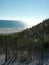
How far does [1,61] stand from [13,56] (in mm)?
1135

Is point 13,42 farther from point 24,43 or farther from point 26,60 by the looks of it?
point 26,60

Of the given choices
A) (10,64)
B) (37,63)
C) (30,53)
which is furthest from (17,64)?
(30,53)

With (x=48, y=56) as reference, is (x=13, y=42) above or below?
above

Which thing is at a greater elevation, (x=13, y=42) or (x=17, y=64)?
(x=13, y=42)

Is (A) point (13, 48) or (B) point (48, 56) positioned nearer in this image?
(B) point (48, 56)

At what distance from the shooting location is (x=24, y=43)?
12148 mm

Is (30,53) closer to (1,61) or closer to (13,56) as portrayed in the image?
(13,56)

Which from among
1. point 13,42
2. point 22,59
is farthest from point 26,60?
point 13,42

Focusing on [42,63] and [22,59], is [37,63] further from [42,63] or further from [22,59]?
[22,59]

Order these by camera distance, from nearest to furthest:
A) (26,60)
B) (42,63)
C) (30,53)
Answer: (42,63), (26,60), (30,53)

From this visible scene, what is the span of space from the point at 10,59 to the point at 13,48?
1212 mm

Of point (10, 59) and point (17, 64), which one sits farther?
point (10, 59)

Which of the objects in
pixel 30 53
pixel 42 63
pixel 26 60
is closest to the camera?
pixel 42 63

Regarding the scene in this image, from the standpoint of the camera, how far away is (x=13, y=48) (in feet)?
38.4
